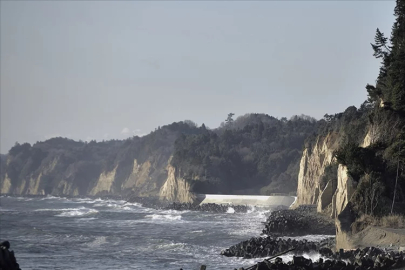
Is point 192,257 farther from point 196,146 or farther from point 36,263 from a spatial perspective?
point 196,146

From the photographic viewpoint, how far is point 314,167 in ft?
240

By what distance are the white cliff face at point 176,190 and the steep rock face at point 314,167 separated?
38.0 m

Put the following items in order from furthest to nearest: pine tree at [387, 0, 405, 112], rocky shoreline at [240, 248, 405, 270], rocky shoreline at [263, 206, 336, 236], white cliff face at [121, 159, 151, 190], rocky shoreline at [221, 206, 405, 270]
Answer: white cliff face at [121, 159, 151, 190]
rocky shoreline at [263, 206, 336, 236]
pine tree at [387, 0, 405, 112]
rocky shoreline at [221, 206, 405, 270]
rocky shoreline at [240, 248, 405, 270]

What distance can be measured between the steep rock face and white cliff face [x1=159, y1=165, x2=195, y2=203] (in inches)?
1494

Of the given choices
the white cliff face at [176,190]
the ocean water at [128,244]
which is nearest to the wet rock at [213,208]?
the white cliff face at [176,190]

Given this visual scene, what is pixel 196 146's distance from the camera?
143500 mm

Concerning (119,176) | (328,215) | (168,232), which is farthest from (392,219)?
(119,176)

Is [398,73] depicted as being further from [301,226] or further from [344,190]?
[301,226]

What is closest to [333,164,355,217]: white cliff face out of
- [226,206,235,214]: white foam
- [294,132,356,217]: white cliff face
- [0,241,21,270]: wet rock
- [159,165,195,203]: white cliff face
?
[294,132,356,217]: white cliff face

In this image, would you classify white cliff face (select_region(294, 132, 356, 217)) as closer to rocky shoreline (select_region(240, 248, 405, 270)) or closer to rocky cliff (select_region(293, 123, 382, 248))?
rocky cliff (select_region(293, 123, 382, 248))

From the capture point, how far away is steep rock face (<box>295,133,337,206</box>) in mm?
68062

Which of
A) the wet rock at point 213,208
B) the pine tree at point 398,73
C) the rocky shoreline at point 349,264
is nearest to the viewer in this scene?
the rocky shoreline at point 349,264

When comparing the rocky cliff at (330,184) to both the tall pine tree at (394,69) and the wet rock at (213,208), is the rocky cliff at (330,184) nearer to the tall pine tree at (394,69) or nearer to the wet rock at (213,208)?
the tall pine tree at (394,69)

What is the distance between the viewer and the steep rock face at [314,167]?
6806 centimetres
